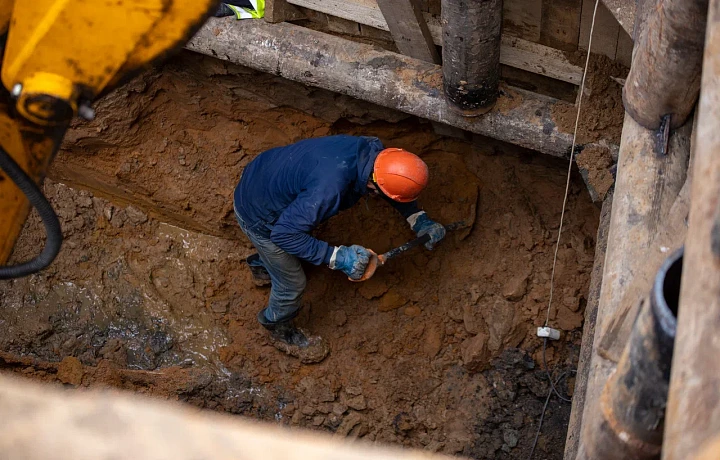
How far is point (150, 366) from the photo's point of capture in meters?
5.89

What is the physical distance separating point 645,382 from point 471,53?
104 inches

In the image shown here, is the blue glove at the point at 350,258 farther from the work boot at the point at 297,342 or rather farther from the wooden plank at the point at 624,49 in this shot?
the wooden plank at the point at 624,49

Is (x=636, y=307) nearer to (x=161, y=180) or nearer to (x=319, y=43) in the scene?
(x=319, y=43)

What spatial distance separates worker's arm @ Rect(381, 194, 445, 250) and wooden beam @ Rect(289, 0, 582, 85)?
1.14 m

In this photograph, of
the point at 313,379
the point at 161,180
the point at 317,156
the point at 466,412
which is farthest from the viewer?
the point at 161,180

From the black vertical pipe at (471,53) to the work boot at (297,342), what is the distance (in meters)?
2.22

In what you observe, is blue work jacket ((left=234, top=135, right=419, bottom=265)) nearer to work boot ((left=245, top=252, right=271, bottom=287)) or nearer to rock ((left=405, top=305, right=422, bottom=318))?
work boot ((left=245, top=252, right=271, bottom=287))

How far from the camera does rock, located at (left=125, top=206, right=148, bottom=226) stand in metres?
6.36

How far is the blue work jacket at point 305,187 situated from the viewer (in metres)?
4.61

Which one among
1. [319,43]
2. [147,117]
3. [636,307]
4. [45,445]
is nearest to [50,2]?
[45,445]

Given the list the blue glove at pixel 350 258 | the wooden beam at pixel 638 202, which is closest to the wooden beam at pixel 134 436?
the wooden beam at pixel 638 202

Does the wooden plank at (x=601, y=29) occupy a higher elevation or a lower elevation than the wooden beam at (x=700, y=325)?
lower

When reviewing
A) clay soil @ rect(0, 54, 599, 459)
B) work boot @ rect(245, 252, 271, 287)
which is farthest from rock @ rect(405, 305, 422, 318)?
work boot @ rect(245, 252, 271, 287)

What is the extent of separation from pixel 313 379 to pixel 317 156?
1.89 m
